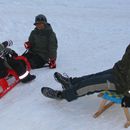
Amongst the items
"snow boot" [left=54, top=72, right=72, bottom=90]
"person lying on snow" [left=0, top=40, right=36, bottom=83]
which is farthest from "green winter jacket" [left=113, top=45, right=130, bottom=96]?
"person lying on snow" [left=0, top=40, right=36, bottom=83]

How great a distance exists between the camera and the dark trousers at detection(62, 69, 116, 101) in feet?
16.4

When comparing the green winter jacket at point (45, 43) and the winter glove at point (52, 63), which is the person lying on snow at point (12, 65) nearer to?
the winter glove at point (52, 63)

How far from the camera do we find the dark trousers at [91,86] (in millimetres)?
4996

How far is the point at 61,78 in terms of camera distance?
222 inches

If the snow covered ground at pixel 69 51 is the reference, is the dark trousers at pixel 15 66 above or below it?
above

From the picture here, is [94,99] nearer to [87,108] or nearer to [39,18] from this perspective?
[87,108]

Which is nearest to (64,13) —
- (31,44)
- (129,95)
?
(31,44)

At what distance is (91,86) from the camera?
5078 millimetres

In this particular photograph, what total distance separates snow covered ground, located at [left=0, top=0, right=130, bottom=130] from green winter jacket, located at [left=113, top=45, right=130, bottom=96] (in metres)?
0.44

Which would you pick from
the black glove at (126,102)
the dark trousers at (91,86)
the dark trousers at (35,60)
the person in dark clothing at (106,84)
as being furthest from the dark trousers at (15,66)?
the black glove at (126,102)

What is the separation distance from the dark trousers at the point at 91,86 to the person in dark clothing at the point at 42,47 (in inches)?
74.9

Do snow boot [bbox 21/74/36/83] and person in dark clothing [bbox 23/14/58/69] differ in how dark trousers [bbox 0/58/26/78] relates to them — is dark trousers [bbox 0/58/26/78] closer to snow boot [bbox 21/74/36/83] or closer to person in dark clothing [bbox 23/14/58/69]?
snow boot [bbox 21/74/36/83]

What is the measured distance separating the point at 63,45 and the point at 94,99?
3315mm

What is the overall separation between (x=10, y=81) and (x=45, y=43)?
101 cm
